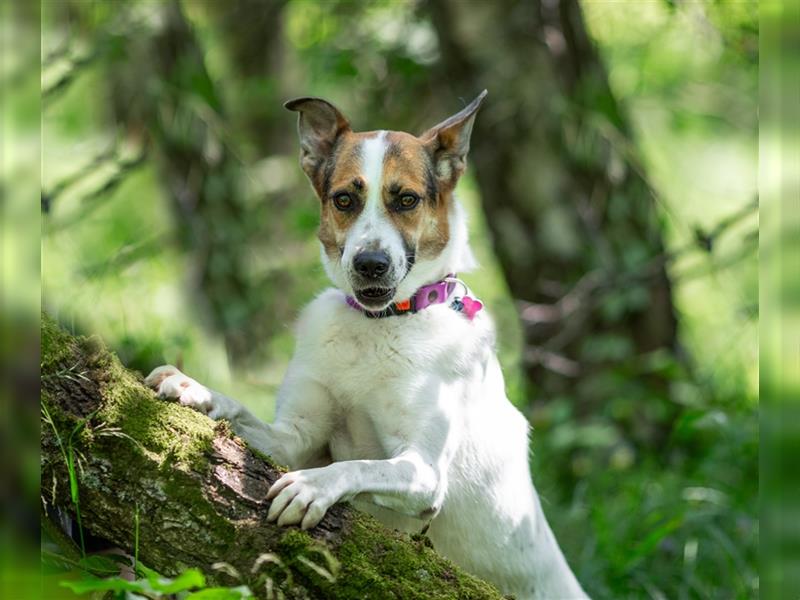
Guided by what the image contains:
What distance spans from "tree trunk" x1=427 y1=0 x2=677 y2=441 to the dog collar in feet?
10.9

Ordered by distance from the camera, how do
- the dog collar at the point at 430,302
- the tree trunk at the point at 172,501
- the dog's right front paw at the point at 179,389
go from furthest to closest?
the dog collar at the point at 430,302
the dog's right front paw at the point at 179,389
the tree trunk at the point at 172,501

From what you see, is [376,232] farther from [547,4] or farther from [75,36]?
[547,4]

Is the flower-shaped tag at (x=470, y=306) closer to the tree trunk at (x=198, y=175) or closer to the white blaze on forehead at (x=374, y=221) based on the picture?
the white blaze on forehead at (x=374, y=221)

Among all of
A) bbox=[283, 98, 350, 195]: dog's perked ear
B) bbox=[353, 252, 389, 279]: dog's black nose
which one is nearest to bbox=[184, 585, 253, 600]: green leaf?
bbox=[353, 252, 389, 279]: dog's black nose

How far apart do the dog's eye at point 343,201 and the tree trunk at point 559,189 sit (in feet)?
11.4

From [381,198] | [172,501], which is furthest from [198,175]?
[172,501]

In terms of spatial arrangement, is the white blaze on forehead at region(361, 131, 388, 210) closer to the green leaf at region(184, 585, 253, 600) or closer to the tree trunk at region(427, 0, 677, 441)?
the green leaf at region(184, 585, 253, 600)

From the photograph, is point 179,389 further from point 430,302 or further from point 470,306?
point 470,306

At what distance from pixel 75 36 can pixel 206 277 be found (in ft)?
7.79

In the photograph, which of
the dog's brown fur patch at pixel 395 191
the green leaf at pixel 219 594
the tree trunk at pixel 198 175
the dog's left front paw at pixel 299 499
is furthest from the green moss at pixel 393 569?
the tree trunk at pixel 198 175

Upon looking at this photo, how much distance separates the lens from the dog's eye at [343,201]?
3672mm

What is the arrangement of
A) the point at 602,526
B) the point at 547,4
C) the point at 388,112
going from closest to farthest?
1. the point at 602,526
2. the point at 547,4
3. the point at 388,112

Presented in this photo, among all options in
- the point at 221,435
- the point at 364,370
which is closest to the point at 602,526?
the point at 364,370

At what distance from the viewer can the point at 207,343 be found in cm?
670
